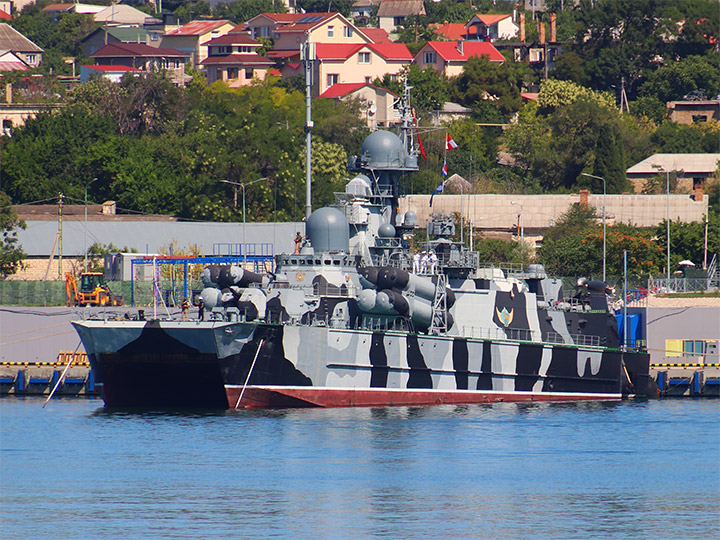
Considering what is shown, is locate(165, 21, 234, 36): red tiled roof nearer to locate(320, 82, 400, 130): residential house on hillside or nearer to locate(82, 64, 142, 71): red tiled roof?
locate(82, 64, 142, 71): red tiled roof

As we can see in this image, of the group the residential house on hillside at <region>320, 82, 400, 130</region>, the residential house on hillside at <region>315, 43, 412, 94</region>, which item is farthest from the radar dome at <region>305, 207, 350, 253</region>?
the residential house on hillside at <region>315, 43, 412, 94</region>

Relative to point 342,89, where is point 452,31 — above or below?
above

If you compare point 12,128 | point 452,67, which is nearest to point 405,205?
point 12,128

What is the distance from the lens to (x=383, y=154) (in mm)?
58719

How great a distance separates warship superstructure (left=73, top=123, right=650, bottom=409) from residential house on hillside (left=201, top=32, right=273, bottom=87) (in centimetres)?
9176

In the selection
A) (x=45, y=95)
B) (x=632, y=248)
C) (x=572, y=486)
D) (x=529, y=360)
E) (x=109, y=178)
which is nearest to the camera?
(x=572, y=486)

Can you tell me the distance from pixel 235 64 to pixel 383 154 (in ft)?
307

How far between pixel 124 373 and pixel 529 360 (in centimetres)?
1652

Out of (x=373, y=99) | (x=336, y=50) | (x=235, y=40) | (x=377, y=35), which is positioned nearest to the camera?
(x=373, y=99)

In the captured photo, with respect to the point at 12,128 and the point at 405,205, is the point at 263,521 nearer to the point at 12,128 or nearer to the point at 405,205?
the point at 405,205

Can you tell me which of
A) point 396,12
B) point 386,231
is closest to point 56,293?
point 386,231

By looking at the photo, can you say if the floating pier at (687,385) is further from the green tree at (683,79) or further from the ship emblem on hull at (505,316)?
the green tree at (683,79)

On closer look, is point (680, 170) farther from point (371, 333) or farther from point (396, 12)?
point (396, 12)

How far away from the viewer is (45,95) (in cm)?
13875
